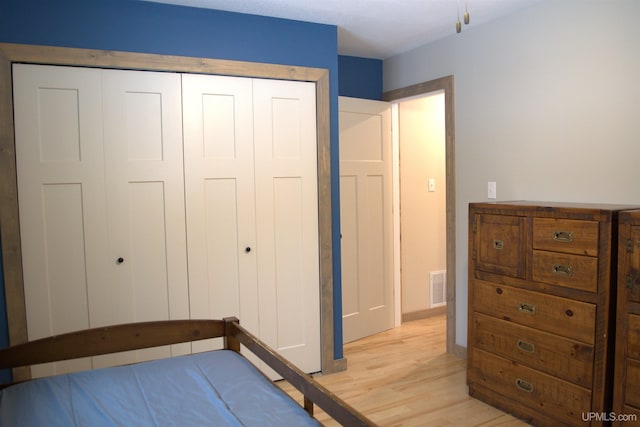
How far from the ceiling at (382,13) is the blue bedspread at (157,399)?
6.75 ft

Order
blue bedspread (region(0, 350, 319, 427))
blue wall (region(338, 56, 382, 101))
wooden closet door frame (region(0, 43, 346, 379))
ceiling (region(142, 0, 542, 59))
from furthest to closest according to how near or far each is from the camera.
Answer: blue wall (region(338, 56, 382, 101)), ceiling (region(142, 0, 542, 59)), wooden closet door frame (region(0, 43, 346, 379)), blue bedspread (region(0, 350, 319, 427))

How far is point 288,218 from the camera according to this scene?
3285mm

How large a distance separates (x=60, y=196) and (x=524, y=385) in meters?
2.72

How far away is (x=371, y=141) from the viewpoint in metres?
4.16

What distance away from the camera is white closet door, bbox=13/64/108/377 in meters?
2.61

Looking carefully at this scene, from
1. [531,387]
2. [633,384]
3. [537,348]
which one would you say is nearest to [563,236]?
[537,348]

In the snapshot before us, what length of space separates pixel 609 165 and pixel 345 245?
6.55 ft

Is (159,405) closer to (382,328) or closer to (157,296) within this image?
(157,296)

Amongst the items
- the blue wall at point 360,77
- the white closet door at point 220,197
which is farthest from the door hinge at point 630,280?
the blue wall at point 360,77

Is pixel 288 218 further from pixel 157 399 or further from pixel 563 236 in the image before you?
pixel 157 399

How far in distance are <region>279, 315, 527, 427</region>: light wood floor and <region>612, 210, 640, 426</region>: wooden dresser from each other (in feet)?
1.97

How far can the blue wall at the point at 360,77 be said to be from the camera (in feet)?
13.7

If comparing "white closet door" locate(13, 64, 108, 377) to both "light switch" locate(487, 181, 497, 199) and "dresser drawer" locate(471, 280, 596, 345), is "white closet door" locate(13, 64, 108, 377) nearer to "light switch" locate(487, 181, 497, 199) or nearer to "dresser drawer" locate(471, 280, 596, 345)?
"dresser drawer" locate(471, 280, 596, 345)

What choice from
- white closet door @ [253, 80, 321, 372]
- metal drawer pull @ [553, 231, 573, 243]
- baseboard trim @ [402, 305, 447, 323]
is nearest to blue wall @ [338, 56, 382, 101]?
white closet door @ [253, 80, 321, 372]
